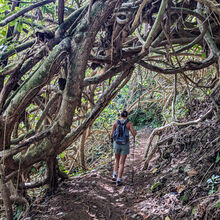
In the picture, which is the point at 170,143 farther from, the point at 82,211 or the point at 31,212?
the point at 31,212

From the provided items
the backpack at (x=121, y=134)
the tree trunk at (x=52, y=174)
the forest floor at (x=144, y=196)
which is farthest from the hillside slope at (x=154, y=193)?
the backpack at (x=121, y=134)

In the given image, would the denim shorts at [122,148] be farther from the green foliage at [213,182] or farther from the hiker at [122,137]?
the green foliage at [213,182]

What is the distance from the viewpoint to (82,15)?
2805 mm

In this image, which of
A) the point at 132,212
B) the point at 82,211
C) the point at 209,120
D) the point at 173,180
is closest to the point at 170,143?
the point at 209,120

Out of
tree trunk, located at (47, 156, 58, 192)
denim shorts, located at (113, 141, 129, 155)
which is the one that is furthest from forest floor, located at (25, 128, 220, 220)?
denim shorts, located at (113, 141, 129, 155)

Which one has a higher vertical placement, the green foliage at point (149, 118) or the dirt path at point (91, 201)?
the dirt path at point (91, 201)

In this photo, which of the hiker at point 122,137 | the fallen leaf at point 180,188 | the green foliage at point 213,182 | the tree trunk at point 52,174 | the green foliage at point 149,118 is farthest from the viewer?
the green foliage at point 149,118

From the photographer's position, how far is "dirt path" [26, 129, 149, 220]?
3170 mm

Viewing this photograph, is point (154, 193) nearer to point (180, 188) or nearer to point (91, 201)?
point (180, 188)

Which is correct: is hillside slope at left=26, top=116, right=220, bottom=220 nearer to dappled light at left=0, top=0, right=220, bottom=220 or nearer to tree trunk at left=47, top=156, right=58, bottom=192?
dappled light at left=0, top=0, right=220, bottom=220

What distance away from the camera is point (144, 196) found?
11.5ft

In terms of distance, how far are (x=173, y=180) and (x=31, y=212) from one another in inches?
84.4

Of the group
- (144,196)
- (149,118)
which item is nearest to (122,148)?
(144,196)

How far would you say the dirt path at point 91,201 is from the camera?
10.4ft
